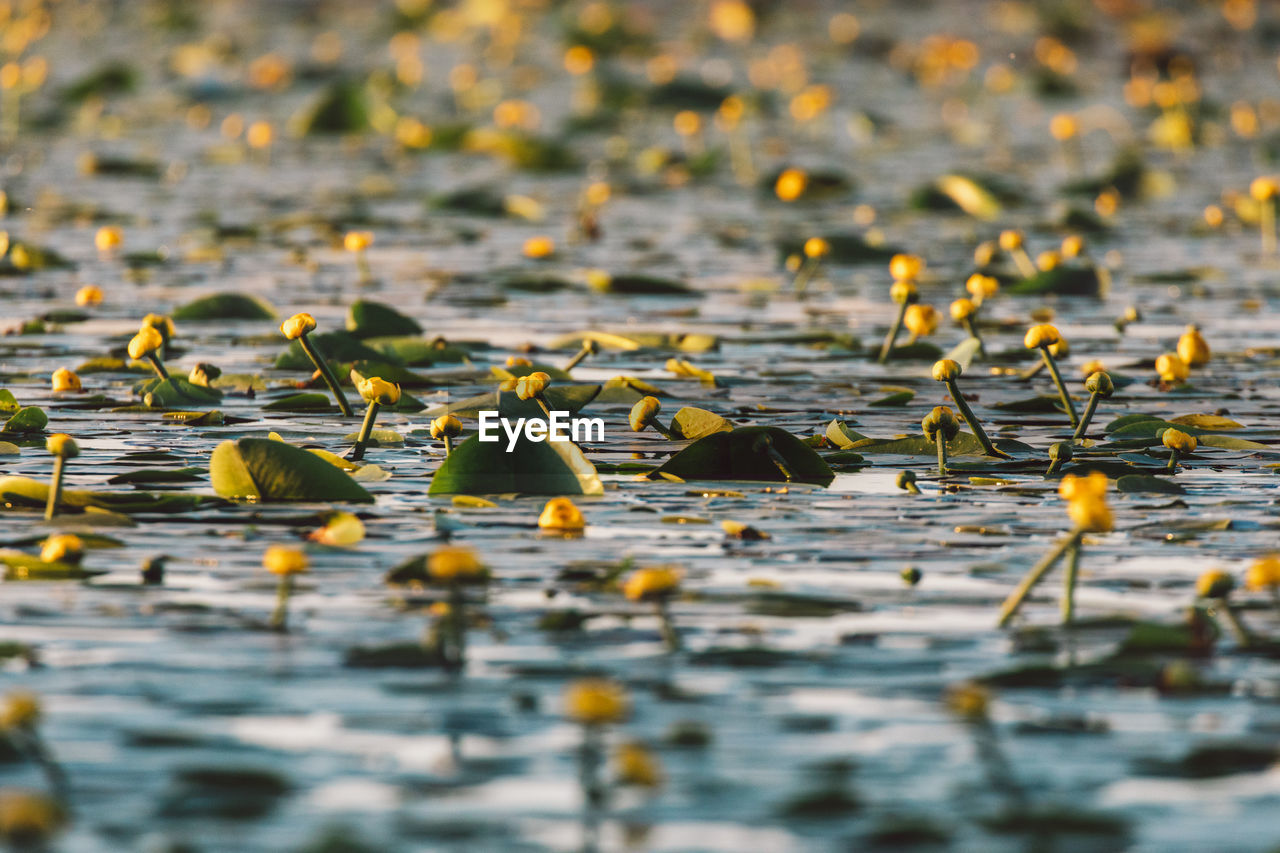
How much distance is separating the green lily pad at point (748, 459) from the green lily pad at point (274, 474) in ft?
2.31

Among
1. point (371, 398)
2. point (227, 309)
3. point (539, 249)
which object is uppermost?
point (539, 249)

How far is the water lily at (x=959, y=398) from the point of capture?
4.29 metres

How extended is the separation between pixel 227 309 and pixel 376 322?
35.0 inches

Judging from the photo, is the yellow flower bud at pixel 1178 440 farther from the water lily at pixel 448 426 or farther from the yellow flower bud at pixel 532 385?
the water lily at pixel 448 426

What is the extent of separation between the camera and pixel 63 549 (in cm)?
341

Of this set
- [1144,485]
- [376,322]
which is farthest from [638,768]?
[376,322]

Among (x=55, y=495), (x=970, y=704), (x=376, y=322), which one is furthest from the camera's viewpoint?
(x=376, y=322)

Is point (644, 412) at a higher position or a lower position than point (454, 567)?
higher

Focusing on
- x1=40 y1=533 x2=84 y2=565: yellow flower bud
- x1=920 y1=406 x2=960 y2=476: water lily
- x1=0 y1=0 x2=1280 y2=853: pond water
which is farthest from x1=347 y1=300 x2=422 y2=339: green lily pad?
x1=40 y1=533 x2=84 y2=565: yellow flower bud

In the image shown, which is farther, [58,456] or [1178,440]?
[1178,440]

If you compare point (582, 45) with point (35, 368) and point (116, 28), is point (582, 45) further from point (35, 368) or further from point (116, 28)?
point (35, 368)

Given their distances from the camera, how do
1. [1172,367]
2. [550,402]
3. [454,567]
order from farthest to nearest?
[1172,367] < [550,402] < [454,567]

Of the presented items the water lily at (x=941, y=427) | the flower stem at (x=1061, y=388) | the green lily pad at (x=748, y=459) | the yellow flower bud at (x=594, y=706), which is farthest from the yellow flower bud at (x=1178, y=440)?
the yellow flower bud at (x=594, y=706)

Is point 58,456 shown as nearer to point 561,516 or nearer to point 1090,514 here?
point 561,516
